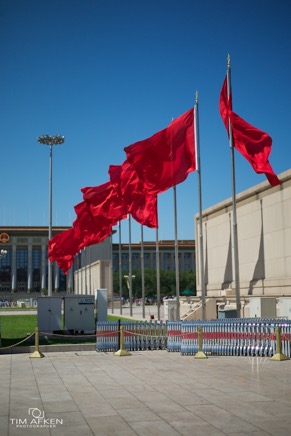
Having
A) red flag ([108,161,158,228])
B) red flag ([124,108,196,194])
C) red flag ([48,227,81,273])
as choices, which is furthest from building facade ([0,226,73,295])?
red flag ([124,108,196,194])

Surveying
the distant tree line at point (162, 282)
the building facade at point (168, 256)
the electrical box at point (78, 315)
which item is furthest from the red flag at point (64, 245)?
the building facade at point (168, 256)

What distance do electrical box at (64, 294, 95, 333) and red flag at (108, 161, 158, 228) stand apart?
566 cm

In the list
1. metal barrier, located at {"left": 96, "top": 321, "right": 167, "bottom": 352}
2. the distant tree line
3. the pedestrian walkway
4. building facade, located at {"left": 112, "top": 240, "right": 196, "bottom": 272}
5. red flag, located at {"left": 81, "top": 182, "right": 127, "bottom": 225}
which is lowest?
the pedestrian walkway

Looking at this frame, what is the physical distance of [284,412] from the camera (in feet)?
35.8

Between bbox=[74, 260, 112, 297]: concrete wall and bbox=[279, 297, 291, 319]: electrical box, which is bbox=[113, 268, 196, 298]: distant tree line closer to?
bbox=[74, 260, 112, 297]: concrete wall

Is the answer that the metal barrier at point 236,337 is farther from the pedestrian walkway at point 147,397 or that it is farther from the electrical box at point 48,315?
the electrical box at point 48,315

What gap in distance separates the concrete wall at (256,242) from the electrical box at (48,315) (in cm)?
1218

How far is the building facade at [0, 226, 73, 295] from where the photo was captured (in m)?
155

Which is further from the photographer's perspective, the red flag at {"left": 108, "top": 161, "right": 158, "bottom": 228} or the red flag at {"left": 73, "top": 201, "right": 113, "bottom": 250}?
the red flag at {"left": 73, "top": 201, "right": 113, "bottom": 250}

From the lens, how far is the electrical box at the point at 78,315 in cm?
3114

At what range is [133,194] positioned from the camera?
90.1 feet

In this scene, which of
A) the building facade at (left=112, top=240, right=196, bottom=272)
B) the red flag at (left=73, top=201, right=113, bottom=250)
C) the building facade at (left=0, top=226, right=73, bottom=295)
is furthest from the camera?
the building facade at (left=112, top=240, right=196, bottom=272)

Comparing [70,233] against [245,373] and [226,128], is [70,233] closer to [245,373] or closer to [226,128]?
[226,128]

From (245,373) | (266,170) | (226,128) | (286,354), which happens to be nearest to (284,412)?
(245,373)
